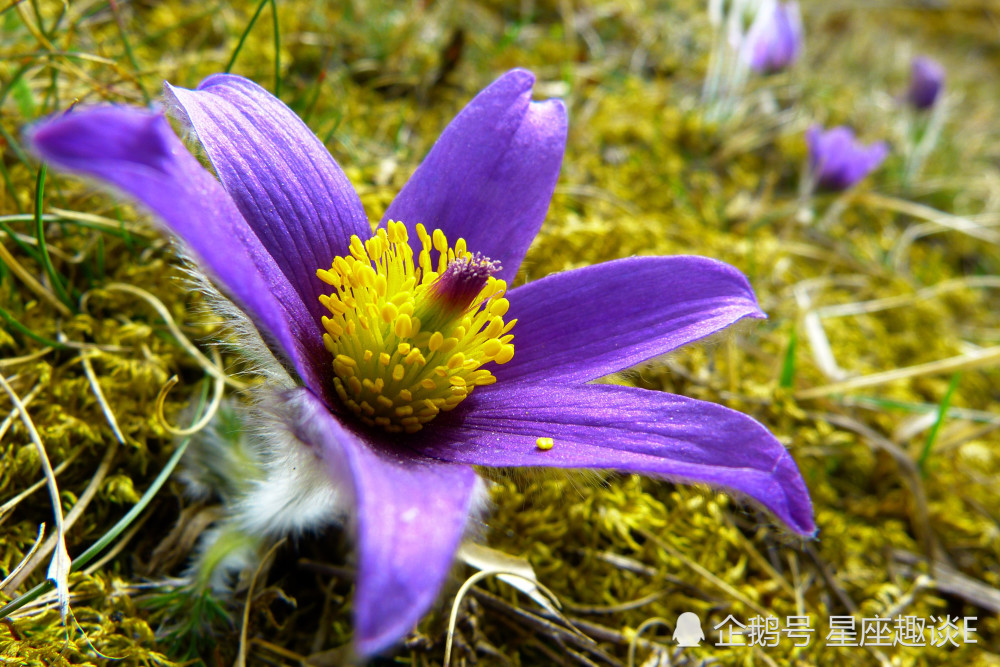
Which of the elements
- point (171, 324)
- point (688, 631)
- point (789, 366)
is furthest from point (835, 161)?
point (171, 324)

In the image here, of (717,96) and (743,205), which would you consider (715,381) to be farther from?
(717,96)

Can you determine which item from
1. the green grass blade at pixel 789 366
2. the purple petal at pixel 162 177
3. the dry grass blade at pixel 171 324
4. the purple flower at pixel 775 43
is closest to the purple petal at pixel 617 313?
the purple petal at pixel 162 177

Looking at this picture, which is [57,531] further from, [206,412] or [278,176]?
[278,176]

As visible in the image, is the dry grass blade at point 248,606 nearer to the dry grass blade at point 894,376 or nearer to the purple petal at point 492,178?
the purple petal at point 492,178

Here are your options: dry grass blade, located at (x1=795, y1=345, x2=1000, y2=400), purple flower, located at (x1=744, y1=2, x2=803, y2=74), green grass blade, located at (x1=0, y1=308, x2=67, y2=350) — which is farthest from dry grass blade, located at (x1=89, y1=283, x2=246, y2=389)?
purple flower, located at (x1=744, y1=2, x2=803, y2=74)

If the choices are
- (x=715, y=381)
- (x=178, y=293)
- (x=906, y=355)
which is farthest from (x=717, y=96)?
(x=178, y=293)

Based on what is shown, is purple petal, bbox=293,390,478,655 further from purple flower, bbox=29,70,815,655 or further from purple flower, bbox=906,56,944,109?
purple flower, bbox=906,56,944,109
